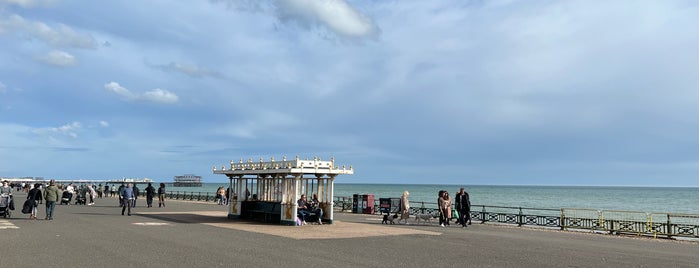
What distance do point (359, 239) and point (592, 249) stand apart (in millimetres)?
6179

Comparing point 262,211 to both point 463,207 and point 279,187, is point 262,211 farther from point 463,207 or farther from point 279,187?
point 463,207

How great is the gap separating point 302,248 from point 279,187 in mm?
9220

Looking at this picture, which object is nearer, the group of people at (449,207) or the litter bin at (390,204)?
the group of people at (449,207)

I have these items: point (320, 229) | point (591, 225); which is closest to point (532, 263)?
point (320, 229)

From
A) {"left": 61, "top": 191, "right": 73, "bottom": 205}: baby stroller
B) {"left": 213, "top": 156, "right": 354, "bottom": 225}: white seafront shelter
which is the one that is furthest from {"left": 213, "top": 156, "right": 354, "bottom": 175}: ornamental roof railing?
{"left": 61, "top": 191, "right": 73, "bottom": 205}: baby stroller

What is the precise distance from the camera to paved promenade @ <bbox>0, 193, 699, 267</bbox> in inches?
442

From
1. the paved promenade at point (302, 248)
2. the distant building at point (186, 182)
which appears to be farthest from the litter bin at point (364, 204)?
the distant building at point (186, 182)

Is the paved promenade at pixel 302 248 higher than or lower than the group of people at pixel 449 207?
lower

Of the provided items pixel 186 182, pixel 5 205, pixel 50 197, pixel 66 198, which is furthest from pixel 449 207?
pixel 186 182

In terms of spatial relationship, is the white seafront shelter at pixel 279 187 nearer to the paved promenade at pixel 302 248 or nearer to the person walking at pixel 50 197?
the paved promenade at pixel 302 248

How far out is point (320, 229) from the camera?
19375 mm

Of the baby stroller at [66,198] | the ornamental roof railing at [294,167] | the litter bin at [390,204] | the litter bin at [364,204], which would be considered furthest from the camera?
the baby stroller at [66,198]

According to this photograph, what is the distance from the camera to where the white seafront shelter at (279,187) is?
21.2 m

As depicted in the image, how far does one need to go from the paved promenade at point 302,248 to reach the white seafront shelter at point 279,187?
2467 millimetres
